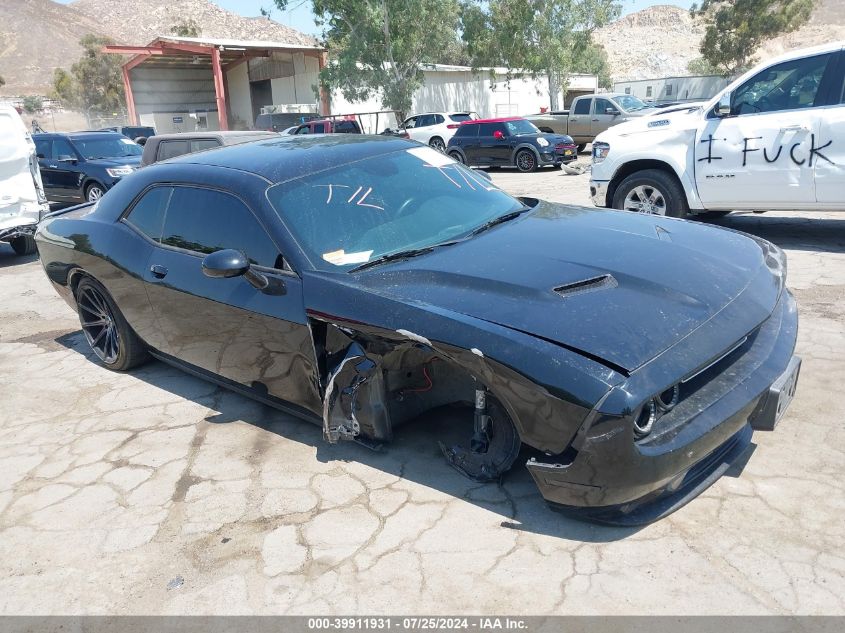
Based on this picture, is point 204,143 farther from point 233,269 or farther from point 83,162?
point 233,269

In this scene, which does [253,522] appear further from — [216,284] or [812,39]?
[812,39]

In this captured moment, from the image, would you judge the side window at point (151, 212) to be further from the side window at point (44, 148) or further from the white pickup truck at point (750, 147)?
the side window at point (44, 148)

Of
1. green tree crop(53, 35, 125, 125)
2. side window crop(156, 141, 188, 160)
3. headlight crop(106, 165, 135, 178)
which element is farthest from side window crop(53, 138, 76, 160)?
green tree crop(53, 35, 125, 125)

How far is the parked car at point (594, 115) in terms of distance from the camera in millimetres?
18656

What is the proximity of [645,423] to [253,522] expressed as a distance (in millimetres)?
1791

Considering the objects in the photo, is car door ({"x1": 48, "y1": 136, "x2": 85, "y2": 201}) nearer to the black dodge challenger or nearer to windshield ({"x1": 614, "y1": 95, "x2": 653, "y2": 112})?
the black dodge challenger

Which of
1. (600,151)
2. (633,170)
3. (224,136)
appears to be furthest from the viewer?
(224,136)

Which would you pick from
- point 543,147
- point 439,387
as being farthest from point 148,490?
point 543,147

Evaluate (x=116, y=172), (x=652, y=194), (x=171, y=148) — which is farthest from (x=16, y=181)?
(x=652, y=194)

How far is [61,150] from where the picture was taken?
13258 millimetres

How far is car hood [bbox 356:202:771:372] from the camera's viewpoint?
252 cm

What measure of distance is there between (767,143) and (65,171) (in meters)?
12.3

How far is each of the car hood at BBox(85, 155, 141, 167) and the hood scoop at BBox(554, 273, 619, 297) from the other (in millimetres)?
12137

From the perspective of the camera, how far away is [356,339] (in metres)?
3.04
